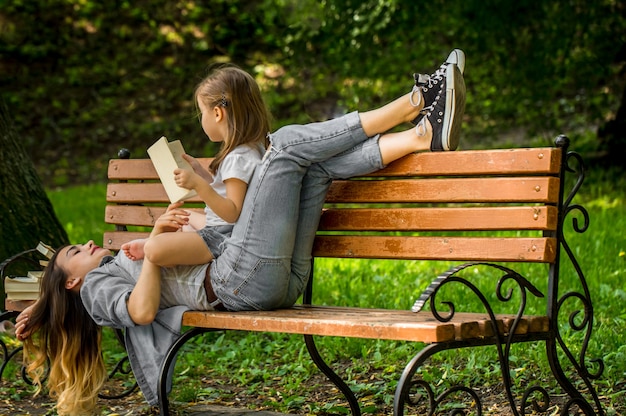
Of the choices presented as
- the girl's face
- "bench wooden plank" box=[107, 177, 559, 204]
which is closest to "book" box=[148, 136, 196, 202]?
the girl's face

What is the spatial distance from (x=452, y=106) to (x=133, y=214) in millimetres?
1831

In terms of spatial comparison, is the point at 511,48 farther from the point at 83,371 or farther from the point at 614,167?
the point at 83,371

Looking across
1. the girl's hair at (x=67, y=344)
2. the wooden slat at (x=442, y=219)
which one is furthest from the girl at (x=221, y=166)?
the wooden slat at (x=442, y=219)

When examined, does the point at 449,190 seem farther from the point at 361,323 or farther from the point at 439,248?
the point at 361,323

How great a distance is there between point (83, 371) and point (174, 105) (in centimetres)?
972

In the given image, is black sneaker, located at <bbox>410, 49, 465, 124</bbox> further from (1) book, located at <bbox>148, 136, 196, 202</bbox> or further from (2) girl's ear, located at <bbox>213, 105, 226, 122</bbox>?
(1) book, located at <bbox>148, 136, 196, 202</bbox>

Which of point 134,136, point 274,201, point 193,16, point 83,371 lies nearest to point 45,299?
point 83,371

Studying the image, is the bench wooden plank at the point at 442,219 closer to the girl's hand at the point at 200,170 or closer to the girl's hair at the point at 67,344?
the girl's hand at the point at 200,170

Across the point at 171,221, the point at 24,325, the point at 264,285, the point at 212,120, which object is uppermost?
the point at 212,120

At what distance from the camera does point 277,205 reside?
3477 mm

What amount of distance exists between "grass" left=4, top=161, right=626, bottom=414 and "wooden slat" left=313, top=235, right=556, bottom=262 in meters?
0.69

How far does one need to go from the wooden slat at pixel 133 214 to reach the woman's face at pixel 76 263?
2.07 ft

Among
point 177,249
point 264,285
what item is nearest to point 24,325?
point 177,249

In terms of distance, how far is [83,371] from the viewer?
149 inches
